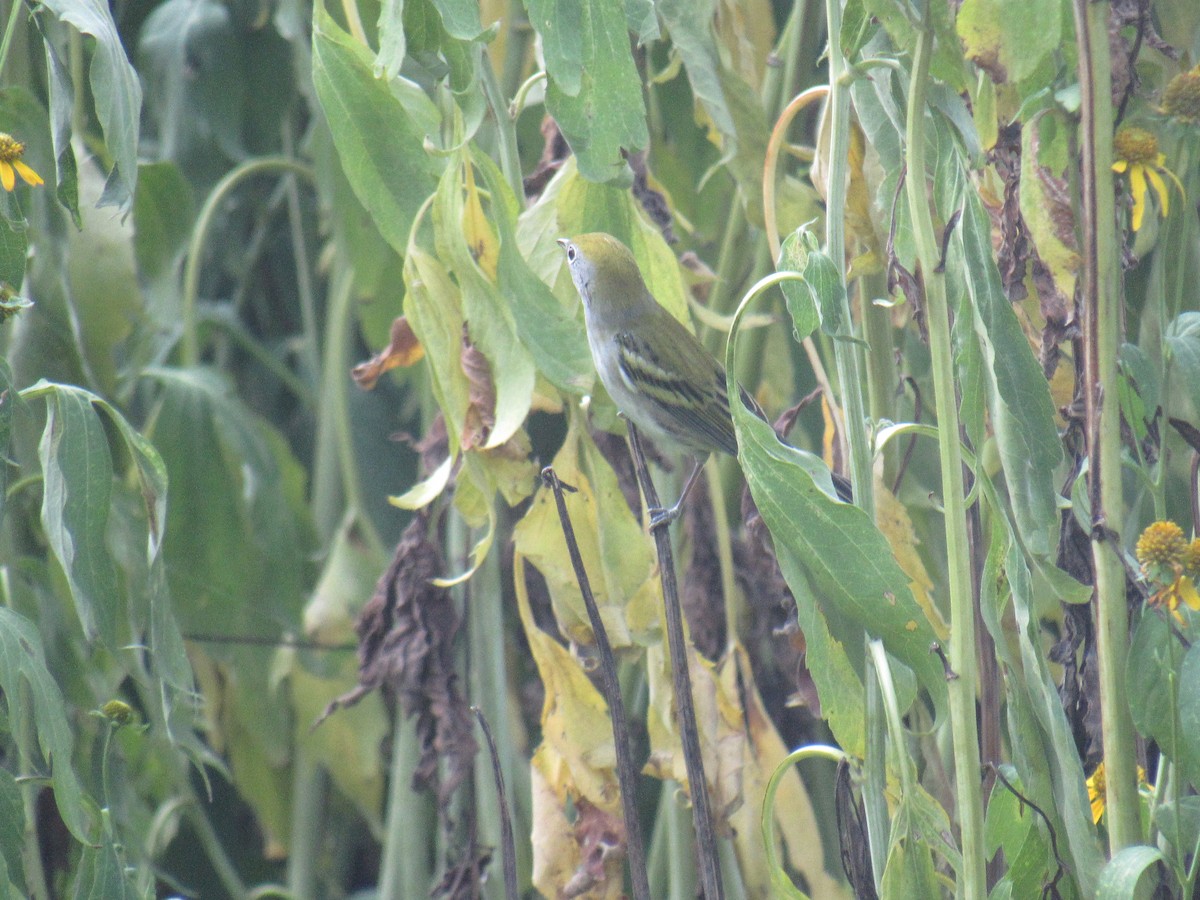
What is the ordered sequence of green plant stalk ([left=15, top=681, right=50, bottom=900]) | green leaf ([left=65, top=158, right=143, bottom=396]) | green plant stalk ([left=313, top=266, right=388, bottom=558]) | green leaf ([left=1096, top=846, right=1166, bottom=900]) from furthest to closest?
1. green plant stalk ([left=313, top=266, right=388, bottom=558])
2. green leaf ([left=65, top=158, right=143, bottom=396])
3. green plant stalk ([left=15, top=681, right=50, bottom=900])
4. green leaf ([left=1096, top=846, right=1166, bottom=900])

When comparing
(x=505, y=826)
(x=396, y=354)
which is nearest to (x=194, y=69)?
(x=396, y=354)

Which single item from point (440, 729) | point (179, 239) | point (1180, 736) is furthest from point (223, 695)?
point (1180, 736)

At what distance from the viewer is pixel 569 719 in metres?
1.60

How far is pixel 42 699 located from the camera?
3.88ft

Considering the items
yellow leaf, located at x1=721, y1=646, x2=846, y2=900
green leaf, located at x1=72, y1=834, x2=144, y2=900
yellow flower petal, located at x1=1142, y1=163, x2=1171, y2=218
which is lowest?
yellow leaf, located at x1=721, y1=646, x2=846, y2=900

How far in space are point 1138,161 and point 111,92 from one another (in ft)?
3.21

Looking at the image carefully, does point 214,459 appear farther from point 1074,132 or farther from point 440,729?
point 1074,132

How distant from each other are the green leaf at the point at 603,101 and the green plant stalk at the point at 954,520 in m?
0.30

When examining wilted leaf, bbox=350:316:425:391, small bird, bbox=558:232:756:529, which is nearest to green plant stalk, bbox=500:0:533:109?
small bird, bbox=558:232:756:529

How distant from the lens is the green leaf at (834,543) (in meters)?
1.07

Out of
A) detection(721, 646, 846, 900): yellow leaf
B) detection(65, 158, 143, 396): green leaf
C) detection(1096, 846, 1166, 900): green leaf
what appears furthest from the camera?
detection(65, 158, 143, 396): green leaf

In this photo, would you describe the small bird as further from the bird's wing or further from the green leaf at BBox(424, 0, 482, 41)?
the green leaf at BBox(424, 0, 482, 41)

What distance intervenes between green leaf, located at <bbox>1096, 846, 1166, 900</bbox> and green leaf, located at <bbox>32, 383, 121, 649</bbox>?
0.98 m

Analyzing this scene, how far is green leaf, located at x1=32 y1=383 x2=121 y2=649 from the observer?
1262mm
